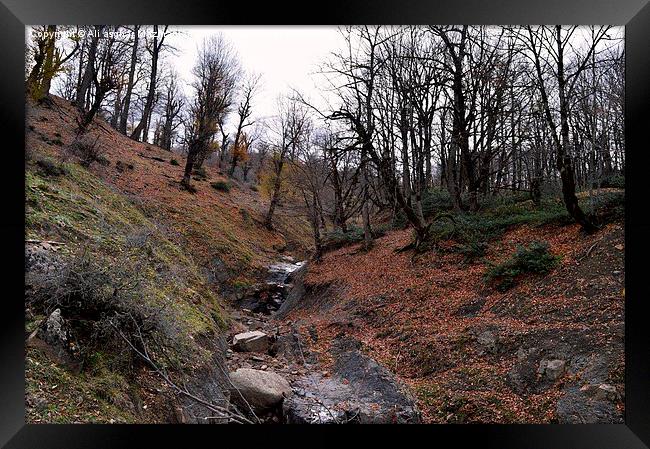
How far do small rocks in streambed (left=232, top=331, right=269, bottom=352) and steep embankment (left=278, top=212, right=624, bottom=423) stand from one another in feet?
2.32

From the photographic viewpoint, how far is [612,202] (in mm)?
4109

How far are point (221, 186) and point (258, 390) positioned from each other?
5.22 metres

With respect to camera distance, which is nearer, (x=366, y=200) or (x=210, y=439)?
(x=210, y=439)

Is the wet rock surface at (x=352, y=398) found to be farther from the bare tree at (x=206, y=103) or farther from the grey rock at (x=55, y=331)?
the bare tree at (x=206, y=103)

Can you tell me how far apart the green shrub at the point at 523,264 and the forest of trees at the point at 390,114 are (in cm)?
62

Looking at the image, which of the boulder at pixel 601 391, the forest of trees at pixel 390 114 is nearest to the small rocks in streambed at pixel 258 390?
the boulder at pixel 601 391

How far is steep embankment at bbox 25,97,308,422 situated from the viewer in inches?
90.4

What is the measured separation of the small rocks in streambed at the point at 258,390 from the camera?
334 cm

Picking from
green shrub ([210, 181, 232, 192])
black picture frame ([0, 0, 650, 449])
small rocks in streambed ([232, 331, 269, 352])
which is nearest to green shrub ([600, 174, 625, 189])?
black picture frame ([0, 0, 650, 449])

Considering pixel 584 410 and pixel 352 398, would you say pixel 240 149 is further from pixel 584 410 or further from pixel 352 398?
pixel 584 410

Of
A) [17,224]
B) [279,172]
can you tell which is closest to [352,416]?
[17,224]

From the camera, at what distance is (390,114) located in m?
7.53
